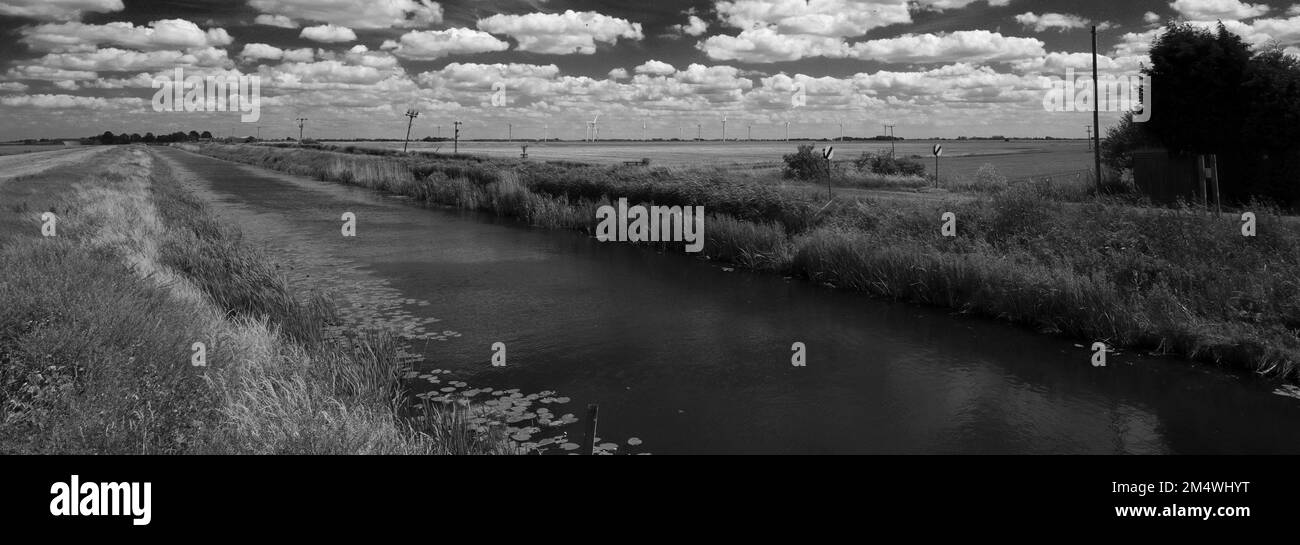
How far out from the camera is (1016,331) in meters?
13.7

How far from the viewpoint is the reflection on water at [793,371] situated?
900 cm

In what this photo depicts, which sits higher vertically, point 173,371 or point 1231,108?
point 1231,108

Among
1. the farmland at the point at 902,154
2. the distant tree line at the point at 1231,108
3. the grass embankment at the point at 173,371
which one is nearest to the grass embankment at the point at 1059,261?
the distant tree line at the point at 1231,108

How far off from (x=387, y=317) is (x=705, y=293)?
675cm

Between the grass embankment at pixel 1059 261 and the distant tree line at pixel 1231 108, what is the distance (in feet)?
12.9

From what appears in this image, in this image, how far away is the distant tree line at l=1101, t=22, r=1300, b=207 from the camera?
21.2 m

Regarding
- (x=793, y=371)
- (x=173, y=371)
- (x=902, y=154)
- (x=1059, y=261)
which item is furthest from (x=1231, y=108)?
(x=902, y=154)

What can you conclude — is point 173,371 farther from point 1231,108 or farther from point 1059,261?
point 1231,108

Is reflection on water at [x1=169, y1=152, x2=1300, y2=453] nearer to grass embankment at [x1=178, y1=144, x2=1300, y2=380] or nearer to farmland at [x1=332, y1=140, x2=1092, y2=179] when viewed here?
grass embankment at [x1=178, y1=144, x2=1300, y2=380]

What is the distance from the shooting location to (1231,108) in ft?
73.8

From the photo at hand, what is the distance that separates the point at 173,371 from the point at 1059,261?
13.8 m

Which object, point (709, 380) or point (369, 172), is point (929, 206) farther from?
point (369, 172)

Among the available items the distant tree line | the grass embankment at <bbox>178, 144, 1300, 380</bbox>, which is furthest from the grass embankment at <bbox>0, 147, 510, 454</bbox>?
the distant tree line

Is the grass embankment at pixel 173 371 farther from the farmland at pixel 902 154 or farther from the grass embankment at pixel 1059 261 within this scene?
the farmland at pixel 902 154
